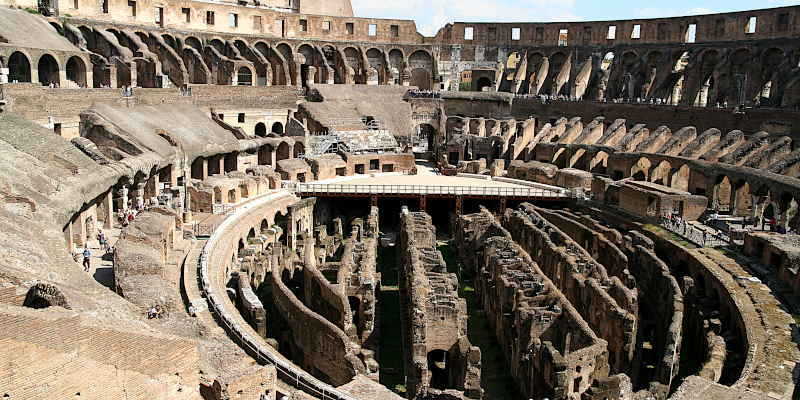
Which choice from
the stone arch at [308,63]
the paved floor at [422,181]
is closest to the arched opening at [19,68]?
the paved floor at [422,181]

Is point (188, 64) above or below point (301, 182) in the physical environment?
above

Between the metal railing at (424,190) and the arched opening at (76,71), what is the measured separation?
45.4ft

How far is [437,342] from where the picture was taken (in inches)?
843

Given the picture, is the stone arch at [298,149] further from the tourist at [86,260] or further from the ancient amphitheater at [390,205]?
the tourist at [86,260]

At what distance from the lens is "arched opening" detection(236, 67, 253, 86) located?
180 feet

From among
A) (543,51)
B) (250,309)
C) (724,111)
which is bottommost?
(250,309)

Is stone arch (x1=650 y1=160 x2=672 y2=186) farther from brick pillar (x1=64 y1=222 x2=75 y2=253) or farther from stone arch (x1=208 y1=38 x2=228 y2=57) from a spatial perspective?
stone arch (x1=208 y1=38 x2=228 y2=57)

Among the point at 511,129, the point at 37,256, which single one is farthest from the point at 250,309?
the point at 511,129

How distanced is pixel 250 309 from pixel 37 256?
266 inches

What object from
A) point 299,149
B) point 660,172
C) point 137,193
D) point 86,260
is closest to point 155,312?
point 86,260

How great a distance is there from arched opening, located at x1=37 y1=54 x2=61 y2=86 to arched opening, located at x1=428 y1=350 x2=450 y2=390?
29.4 metres

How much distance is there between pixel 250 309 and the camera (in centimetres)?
2244

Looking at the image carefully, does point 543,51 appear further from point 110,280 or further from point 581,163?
point 110,280

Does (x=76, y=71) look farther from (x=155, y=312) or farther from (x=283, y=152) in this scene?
(x=155, y=312)
